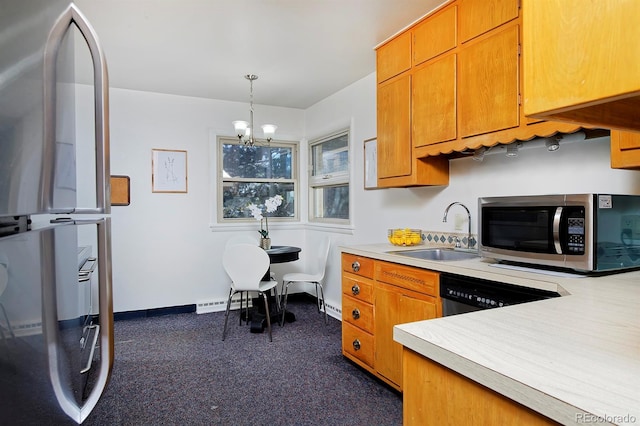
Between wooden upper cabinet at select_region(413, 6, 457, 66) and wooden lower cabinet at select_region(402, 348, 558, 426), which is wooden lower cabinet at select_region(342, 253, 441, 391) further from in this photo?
wooden upper cabinet at select_region(413, 6, 457, 66)

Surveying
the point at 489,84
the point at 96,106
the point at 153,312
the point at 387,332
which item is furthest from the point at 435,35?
A: the point at 153,312

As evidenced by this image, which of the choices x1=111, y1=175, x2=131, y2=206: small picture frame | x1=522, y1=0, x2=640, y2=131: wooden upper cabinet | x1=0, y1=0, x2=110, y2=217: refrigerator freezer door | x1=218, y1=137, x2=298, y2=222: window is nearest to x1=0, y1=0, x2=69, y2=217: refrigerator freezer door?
x1=0, y1=0, x2=110, y2=217: refrigerator freezer door

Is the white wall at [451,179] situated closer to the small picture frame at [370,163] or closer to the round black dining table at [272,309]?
the small picture frame at [370,163]

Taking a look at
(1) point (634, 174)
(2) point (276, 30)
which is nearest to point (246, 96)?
(2) point (276, 30)

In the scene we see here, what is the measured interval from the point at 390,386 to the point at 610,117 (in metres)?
2.06

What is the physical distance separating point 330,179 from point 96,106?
3384 millimetres

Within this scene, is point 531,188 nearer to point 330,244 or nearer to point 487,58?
point 487,58

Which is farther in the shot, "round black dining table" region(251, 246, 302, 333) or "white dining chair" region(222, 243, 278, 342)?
"round black dining table" region(251, 246, 302, 333)

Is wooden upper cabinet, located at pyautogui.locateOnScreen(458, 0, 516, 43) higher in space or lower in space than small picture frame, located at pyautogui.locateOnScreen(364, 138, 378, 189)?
higher

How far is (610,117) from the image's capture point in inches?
29.1

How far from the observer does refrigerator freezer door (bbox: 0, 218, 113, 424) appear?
0.55 meters

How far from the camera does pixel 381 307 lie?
2383 mm

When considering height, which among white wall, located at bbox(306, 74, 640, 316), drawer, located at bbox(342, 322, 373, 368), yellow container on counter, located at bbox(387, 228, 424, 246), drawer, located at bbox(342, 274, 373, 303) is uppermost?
white wall, located at bbox(306, 74, 640, 316)

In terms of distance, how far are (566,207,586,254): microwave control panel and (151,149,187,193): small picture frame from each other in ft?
12.2
